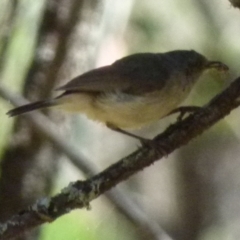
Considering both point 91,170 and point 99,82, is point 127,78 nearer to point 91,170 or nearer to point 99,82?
point 99,82

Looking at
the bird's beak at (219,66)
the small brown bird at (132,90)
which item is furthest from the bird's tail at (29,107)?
the bird's beak at (219,66)

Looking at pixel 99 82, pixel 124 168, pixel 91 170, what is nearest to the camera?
pixel 124 168

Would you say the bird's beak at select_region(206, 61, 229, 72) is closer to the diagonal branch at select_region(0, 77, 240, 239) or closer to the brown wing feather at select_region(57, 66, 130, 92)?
the brown wing feather at select_region(57, 66, 130, 92)

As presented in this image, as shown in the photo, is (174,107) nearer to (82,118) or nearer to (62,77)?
(62,77)

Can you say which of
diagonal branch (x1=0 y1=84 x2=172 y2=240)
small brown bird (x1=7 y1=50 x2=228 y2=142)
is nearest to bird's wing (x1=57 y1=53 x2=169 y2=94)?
small brown bird (x1=7 y1=50 x2=228 y2=142)

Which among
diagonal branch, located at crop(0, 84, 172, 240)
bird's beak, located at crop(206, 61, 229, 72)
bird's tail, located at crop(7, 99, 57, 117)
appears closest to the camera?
bird's tail, located at crop(7, 99, 57, 117)

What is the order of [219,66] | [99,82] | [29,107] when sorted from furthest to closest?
[99,82]
[219,66]
[29,107]

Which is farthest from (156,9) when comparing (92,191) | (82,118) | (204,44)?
(92,191)

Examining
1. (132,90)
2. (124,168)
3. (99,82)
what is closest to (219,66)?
(132,90)
